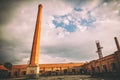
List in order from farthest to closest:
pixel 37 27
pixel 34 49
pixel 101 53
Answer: pixel 101 53 < pixel 37 27 < pixel 34 49

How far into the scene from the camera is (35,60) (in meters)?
18.3

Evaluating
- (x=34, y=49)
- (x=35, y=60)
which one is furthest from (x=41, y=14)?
(x=35, y=60)

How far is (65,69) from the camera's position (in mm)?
29438

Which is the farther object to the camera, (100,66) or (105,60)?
(100,66)

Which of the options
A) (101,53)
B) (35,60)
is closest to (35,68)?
(35,60)

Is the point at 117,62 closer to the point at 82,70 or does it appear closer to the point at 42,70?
the point at 82,70

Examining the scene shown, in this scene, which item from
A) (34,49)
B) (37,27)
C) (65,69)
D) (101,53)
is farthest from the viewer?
(65,69)

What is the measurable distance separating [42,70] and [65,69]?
21.1 feet

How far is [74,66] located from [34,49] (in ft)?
49.4

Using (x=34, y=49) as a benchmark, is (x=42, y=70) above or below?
below

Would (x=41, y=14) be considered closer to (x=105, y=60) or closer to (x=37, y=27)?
(x=37, y=27)

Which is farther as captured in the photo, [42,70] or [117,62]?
[42,70]

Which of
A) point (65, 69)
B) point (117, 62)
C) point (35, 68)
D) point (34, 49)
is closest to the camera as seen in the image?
point (117, 62)

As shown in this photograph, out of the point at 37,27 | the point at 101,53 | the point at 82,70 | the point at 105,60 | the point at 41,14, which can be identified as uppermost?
the point at 41,14
